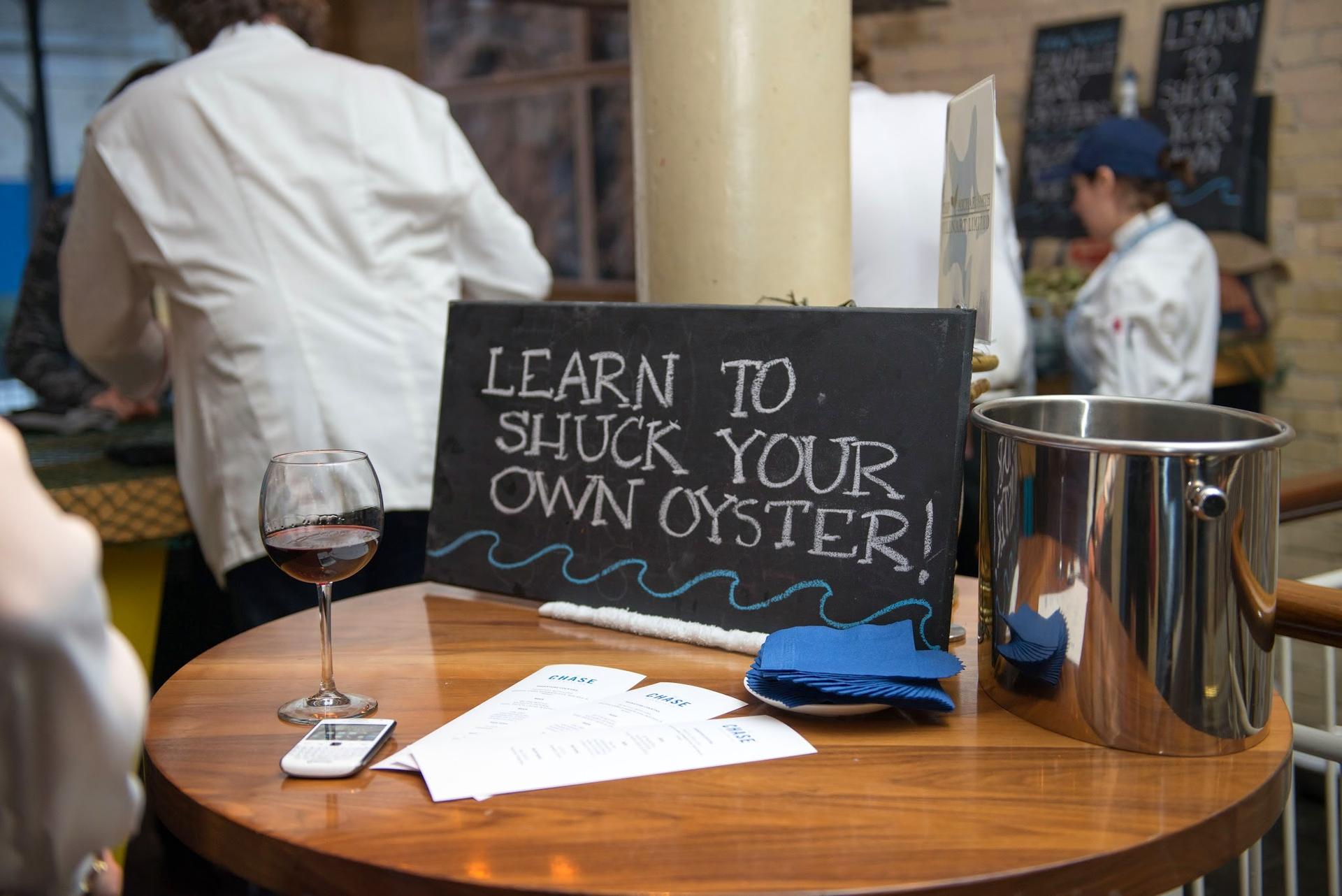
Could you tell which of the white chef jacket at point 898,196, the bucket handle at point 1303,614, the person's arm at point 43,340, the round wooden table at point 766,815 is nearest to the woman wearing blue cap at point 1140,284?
the white chef jacket at point 898,196

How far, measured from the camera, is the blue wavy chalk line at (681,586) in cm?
110

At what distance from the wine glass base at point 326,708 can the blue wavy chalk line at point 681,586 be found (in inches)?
12.0

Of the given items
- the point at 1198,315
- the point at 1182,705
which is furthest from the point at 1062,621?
the point at 1198,315

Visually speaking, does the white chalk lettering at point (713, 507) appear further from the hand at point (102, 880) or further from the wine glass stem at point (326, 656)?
the hand at point (102, 880)

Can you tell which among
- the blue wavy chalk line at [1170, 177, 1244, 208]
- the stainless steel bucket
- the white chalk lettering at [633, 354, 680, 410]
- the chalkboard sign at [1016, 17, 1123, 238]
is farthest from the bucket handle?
the chalkboard sign at [1016, 17, 1123, 238]

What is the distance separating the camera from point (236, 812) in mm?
840

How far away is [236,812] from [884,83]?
3801 millimetres

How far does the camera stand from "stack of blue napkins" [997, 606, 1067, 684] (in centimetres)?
94

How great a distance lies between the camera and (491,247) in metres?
2.24

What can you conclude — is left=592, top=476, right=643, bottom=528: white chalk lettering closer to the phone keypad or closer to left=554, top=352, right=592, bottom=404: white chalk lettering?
left=554, top=352, right=592, bottom=404: white chalk lettering

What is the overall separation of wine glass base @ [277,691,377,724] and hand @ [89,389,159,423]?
188 centimetres

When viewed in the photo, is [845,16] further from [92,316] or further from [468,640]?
[92,316]

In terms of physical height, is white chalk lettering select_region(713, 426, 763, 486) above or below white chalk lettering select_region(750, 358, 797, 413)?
below

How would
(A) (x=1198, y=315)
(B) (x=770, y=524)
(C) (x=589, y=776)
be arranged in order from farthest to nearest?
(A) (x=1198, y=315) → (B) (x=770, y=524) → (C) (x=589, y=776)
